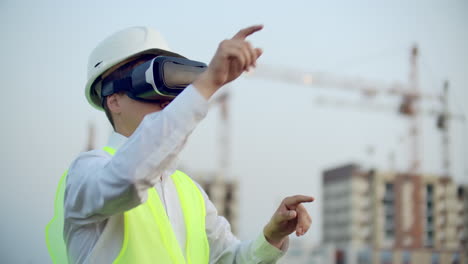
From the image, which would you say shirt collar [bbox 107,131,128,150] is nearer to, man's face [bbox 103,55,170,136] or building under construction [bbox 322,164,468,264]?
man's face [bbox 103,55,170,136]

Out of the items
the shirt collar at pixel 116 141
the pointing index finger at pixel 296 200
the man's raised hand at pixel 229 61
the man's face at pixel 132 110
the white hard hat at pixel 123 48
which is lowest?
the pointing index finger at pixel 296 200

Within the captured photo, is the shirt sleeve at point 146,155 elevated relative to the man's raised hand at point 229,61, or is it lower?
lower

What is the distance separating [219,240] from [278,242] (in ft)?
1.05

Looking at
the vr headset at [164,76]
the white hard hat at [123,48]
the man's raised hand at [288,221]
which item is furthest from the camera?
the white hard hat at [123,48]

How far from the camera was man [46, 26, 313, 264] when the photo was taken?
176 centimetres

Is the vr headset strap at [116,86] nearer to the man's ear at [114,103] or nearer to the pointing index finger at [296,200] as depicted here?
the man's ear at [114,103]

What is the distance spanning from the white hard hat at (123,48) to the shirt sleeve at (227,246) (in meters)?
0.73

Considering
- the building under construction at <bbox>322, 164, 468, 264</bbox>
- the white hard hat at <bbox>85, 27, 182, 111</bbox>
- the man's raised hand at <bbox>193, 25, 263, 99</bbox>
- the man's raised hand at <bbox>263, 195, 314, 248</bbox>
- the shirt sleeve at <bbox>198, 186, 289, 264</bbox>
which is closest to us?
the man's raised hand at <bbox>193, 25, 263, 99</bbox>

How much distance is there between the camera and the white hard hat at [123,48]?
7.77ft

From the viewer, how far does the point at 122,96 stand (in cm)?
235

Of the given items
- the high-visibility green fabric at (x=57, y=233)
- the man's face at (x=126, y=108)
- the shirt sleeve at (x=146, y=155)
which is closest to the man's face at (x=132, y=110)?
the man's face at (x=126, y=108)

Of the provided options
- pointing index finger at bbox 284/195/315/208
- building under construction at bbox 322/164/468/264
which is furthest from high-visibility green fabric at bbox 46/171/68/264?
building under construction at bbox 322/164/468/264

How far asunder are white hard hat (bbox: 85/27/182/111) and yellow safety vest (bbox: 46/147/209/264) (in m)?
0.36

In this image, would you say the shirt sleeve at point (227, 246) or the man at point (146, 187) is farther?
the shirt sleeve at point (227, 246)
